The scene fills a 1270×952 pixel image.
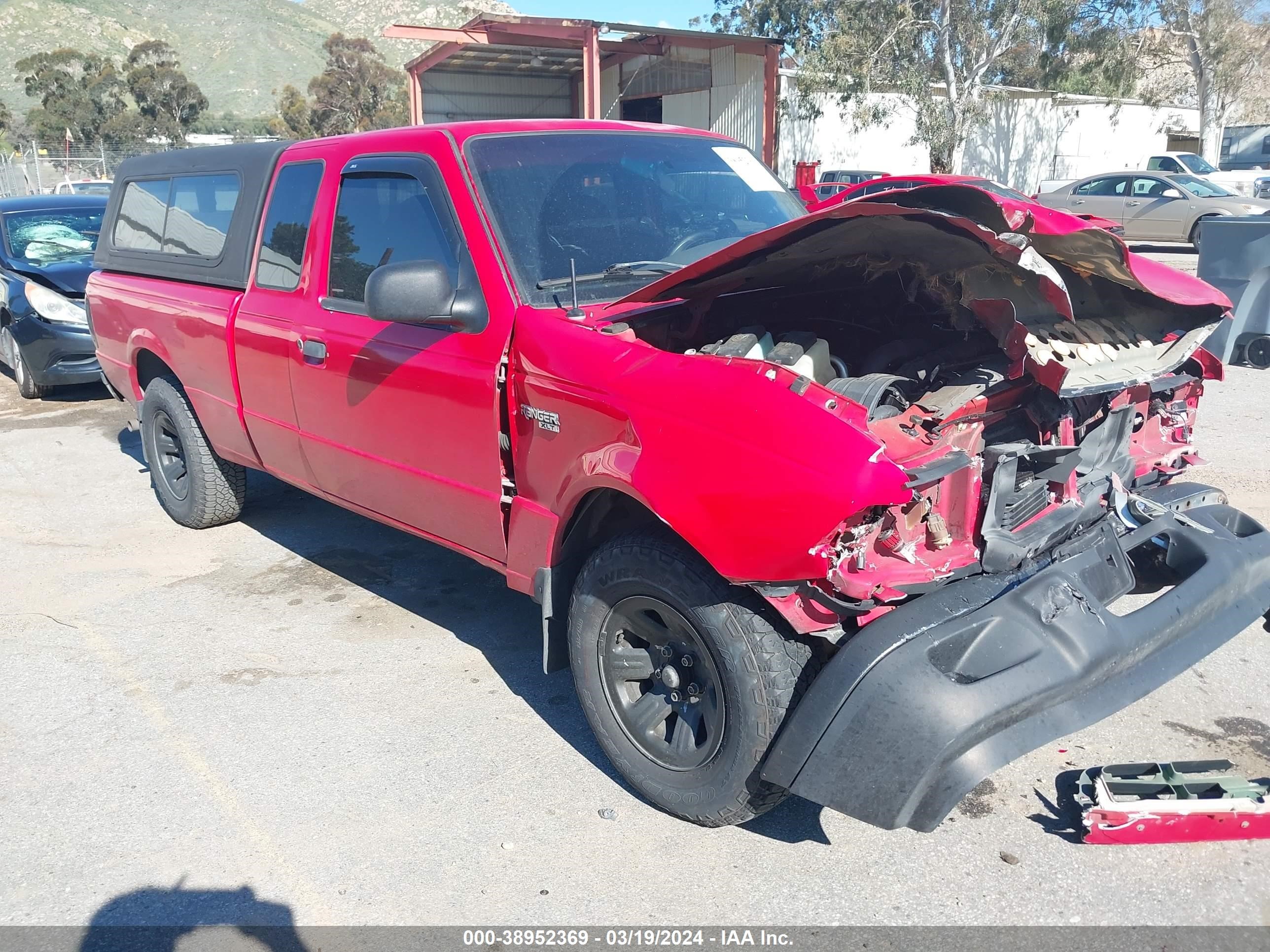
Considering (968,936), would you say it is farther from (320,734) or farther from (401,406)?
(401,406)

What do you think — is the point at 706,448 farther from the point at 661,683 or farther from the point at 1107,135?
the point at 1107,135

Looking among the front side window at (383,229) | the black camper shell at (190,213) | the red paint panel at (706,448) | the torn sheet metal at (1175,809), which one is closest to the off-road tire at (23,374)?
the black camper shell at (190,213)

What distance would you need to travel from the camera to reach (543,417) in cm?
315

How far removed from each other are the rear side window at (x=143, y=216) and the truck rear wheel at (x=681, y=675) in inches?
149

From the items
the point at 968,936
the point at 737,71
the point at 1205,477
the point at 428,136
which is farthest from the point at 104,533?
the point at 737,71

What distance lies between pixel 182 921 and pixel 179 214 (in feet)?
12.5

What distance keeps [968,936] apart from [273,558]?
4.00 metres

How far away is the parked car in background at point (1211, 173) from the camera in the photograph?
23.3 metres

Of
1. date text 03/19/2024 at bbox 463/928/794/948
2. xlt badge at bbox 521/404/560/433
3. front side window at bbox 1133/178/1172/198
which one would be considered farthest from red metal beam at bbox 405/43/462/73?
date text 03/19/2024 at bbox 463/928/794/948

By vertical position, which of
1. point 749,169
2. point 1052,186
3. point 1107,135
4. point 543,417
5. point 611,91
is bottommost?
point 543,417

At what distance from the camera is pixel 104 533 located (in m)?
5.79

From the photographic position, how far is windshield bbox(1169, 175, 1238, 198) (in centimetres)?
1945

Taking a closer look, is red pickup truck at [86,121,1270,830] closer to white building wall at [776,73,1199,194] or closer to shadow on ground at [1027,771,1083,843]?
shadow on ground at [1027,771,1083,843]

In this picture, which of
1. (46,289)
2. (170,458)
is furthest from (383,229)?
(46,289)
